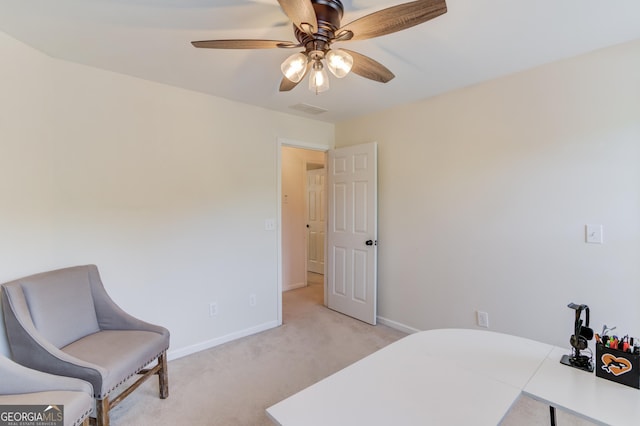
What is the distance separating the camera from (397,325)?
329 centimetres

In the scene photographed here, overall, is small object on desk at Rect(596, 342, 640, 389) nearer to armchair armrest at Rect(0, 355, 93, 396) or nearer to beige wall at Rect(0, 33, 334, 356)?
armchair armrest at Rect(0, 355, 93, 396)

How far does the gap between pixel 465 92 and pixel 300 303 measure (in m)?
3.16

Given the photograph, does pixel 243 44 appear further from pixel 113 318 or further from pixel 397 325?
pixel 397 325

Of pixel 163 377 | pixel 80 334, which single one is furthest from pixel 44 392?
pixel 163 377

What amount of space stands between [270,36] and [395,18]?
905mm

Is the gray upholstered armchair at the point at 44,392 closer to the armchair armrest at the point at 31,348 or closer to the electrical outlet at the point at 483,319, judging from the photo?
the armchair armrest at the point at 31,348

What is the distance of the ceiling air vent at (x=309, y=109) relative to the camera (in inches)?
126

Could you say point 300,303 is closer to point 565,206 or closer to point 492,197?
point 492,197

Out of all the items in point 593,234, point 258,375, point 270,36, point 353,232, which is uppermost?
point 270,36

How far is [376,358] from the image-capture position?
4.38 ft

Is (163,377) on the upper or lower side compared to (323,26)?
lower

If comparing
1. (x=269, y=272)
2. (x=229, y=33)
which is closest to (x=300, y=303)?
(x=269, y=272)

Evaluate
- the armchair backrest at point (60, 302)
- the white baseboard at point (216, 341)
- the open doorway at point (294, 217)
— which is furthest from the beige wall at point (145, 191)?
the open doorway at point (294, 217)

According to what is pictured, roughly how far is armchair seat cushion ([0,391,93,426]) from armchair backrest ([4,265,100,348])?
1.70ft
